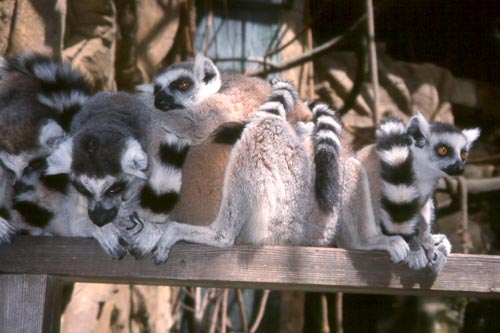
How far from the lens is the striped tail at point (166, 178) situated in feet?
9.55

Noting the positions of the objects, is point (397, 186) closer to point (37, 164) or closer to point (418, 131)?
point (418, 131)

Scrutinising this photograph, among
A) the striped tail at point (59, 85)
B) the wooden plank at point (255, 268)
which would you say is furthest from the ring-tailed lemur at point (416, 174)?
the striped tail at point (59, 85)

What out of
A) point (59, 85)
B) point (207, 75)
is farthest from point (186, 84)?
point (59, 85)

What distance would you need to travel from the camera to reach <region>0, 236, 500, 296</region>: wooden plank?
2764 millimetres

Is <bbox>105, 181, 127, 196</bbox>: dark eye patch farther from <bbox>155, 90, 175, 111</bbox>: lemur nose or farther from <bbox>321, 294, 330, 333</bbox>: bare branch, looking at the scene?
<bbox>321, 294, 330, 333</bbox>: bare branch

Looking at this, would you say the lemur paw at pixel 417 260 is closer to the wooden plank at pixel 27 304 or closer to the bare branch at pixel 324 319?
the wooden plank at pixel 27 304

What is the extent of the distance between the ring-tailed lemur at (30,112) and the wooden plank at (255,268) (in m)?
0.20

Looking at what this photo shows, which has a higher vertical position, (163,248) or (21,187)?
(21,187)

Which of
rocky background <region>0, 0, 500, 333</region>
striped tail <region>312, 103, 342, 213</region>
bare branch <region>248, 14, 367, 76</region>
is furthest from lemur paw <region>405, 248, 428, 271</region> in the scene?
bare branch <region>248, 14, 367, 76</region>

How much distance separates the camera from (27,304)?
2.65 metres

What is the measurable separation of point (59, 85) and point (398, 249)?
1.75 metres

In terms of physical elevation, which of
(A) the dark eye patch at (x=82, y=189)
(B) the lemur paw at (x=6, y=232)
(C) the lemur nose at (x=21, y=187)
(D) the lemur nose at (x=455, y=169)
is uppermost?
(D) the lemur nose at (x=455, y=169)

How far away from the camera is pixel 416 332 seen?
27.0ft

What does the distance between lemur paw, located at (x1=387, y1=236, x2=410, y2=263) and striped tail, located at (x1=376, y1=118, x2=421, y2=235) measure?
0.11m
